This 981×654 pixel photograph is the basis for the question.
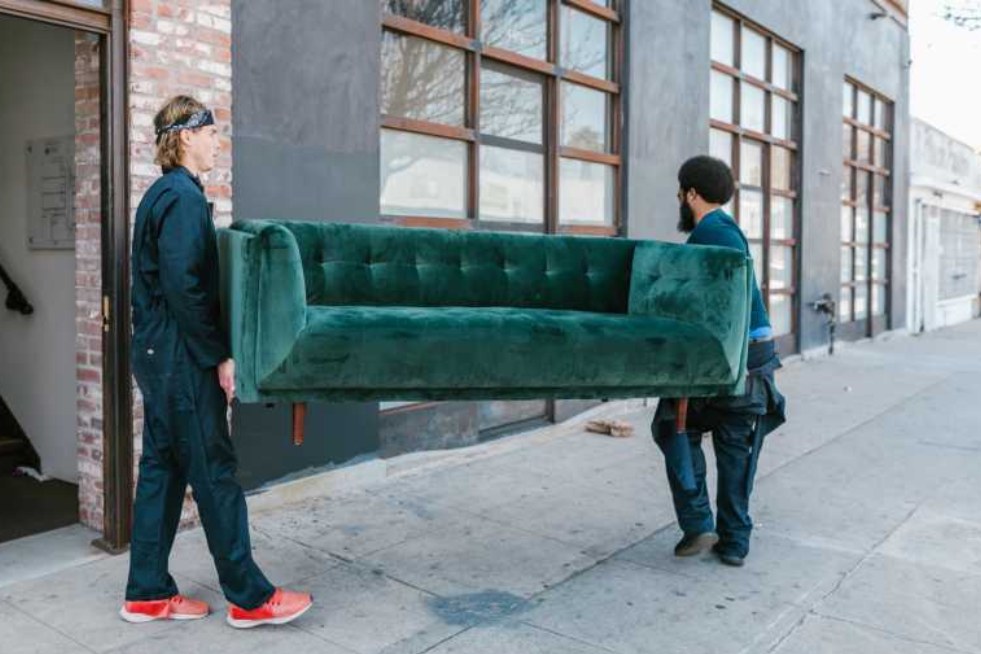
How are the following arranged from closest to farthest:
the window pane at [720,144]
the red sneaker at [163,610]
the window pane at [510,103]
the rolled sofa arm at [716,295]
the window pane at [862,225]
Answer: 1. the red sneaker at [163,610]
2. the rolled sofa arm at [716,295]
3. the window pane at [510,103]
4. the window pane at [720,144]
5. the window pane at [862,225]

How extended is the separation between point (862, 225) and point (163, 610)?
510 inches

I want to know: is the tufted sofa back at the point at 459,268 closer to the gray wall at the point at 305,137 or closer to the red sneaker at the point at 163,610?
the gray wall at the point at 305,137

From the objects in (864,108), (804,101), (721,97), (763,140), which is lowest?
→ (763,140)

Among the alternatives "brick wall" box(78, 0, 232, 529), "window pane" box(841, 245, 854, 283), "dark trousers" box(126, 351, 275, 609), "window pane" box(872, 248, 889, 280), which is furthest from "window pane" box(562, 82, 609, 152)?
"window pane" box(872, 248, 889, 280)

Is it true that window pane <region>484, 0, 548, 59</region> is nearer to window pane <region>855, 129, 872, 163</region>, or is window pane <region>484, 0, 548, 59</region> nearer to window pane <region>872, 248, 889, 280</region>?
window pane <region>855, 129, 872, 163</region>

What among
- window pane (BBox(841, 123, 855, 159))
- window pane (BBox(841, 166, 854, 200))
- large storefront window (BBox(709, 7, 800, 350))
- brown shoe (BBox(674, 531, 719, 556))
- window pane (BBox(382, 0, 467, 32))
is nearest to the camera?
brown shoe (BBox(674, 531, 719, 556))

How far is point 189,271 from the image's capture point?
3.10 m

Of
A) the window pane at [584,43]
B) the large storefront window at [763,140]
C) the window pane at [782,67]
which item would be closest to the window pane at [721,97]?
the large storefront window at [763,140]

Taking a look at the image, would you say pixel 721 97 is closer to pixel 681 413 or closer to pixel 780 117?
pixel 780 117

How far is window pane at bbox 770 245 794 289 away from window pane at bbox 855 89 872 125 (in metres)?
3.51

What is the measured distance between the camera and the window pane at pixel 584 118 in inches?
283

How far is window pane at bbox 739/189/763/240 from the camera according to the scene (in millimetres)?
10297

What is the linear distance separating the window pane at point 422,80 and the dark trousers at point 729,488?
9.20ft

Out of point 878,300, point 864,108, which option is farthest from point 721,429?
point 878,300
